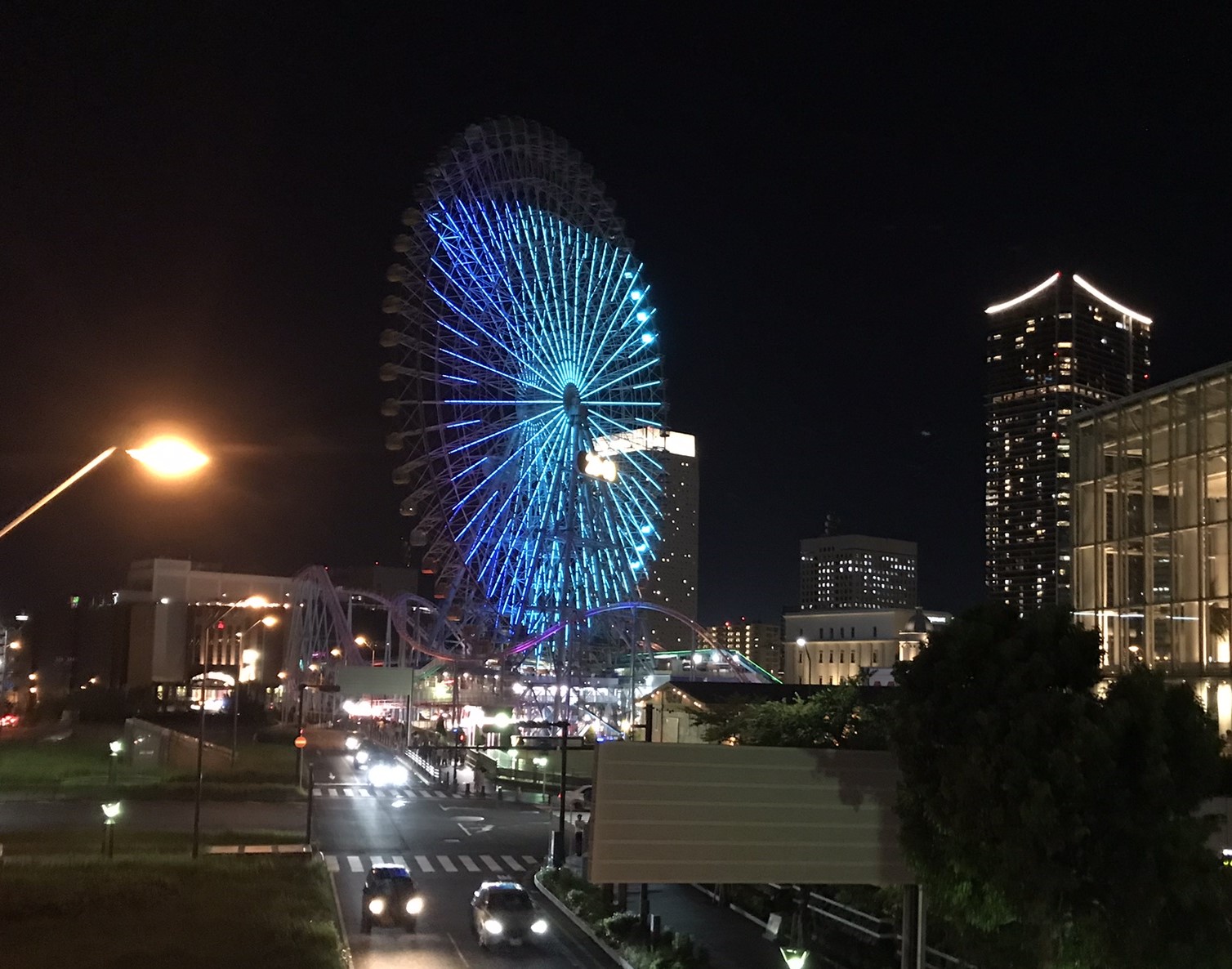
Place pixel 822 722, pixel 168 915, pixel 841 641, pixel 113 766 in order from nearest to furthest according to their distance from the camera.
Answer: pixel 168 915 → pixel 822 722 → pixel 113 766 → pixel 841 641

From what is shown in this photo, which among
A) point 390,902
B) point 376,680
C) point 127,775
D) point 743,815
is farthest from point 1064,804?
point 376,680

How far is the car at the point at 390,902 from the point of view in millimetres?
27484

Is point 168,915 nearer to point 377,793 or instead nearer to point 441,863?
point 441,863

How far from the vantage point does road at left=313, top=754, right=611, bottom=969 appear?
2556 centimetres

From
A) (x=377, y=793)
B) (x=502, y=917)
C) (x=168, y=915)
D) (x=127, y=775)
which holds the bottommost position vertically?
(x=377, y=793)

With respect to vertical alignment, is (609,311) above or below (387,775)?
above

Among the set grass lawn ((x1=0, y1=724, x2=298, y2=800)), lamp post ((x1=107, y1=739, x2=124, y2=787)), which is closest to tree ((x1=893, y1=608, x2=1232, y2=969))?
grass lawn ((x1=0, y1=724, x2=298, y2=800))

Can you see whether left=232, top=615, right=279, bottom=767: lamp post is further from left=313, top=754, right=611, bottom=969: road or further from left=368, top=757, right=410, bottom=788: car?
left=368, top=757, right=410, bottom=788: car

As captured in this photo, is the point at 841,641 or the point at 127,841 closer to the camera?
the point at 127,841

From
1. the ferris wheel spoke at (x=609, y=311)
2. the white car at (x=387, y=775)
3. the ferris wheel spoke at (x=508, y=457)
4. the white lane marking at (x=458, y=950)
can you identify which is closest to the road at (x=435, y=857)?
the white lane marking at (x=458, y=950)

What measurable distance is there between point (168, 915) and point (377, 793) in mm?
30419

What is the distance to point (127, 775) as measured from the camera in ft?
195

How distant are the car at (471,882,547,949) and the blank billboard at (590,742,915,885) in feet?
26.9

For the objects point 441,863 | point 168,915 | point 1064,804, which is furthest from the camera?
point 441,863
